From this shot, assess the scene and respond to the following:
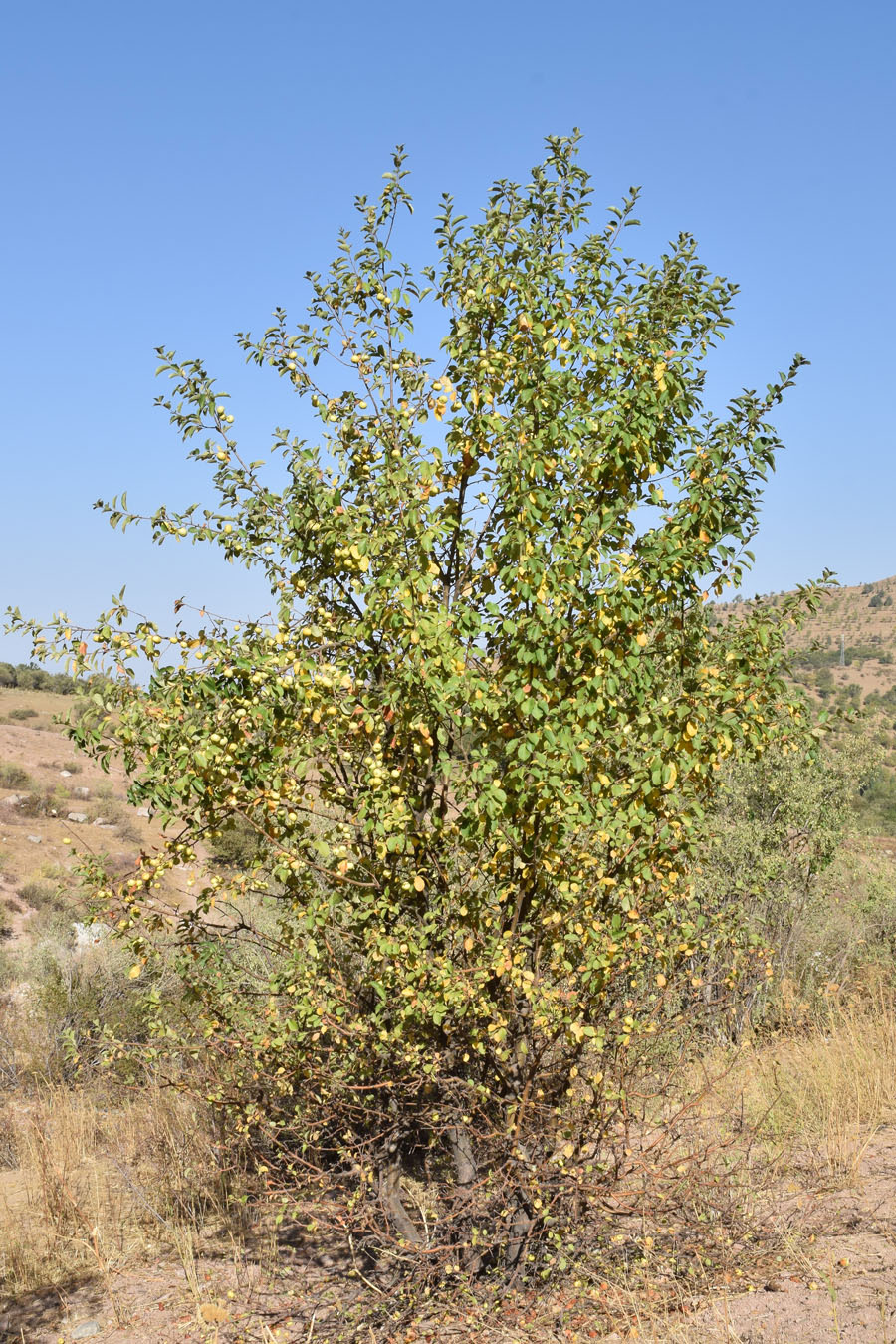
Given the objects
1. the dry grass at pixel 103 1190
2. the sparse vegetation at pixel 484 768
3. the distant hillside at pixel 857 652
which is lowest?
the dry grass at pixel 103 1190

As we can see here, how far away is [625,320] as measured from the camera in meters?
4.00

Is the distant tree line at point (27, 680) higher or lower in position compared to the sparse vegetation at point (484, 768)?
higher

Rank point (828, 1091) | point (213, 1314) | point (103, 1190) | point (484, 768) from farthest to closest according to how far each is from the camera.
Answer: point (828, 1091)
point (103, 1190)
point (213, 1314)
point (484, 768)

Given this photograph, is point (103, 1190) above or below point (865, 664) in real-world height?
below

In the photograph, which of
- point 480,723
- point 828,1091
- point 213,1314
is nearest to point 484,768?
point 480,723

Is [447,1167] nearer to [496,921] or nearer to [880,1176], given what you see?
[880,1176]

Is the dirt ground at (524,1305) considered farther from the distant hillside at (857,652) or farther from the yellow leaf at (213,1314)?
the distant hillside at (857,652)

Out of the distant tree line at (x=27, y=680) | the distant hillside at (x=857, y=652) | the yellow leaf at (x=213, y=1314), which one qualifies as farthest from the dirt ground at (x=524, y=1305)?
the distant tree line at (x=27, y=680)

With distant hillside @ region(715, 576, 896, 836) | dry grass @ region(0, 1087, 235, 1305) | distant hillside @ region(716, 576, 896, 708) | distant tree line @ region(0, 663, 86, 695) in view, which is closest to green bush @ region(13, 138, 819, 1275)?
dry grass @ region(0, 1087, 235, 1305)

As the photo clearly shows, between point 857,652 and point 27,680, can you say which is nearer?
point 27,680

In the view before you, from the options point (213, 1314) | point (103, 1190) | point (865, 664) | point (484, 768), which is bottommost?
point (103, 1190)

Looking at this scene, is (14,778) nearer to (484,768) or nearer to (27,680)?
(27,680)

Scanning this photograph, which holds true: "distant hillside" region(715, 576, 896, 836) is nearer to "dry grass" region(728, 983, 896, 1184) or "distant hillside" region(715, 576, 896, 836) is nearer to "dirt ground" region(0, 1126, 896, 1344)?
"dry grass" region(728, 983, 896, 1184)

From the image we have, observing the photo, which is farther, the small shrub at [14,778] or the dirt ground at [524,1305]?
the small shrub at [14,778]
